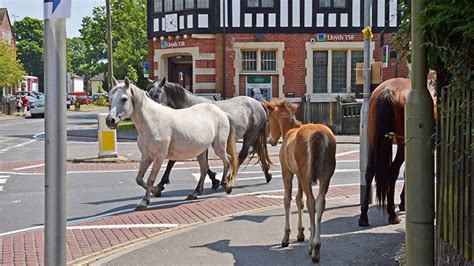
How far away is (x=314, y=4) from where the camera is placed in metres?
30.5

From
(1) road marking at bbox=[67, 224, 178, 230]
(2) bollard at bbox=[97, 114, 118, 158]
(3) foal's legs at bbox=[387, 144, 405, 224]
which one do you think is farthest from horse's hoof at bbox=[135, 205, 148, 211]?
(2) bollard at bbox=[97, 114, 118, 158]

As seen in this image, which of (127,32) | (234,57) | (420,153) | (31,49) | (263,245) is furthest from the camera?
(31,49)

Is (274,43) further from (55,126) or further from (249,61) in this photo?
(55,126)

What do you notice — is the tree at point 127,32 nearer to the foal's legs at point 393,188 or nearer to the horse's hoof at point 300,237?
the foal's legs at point 393,188

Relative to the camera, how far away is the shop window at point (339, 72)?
3125 cm

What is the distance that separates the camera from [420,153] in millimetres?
4406

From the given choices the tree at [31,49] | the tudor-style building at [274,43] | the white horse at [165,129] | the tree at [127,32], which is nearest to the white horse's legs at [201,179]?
the white horse at [165,129]

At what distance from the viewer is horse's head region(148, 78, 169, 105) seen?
12492 millimetres

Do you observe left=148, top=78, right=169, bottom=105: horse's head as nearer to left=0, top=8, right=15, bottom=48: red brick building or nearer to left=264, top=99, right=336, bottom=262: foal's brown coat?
left=264, top=99, right=336, bottom=262: foal's brown coat

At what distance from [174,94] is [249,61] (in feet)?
62.2

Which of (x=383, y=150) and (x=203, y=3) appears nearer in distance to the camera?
(x=383, y=150)

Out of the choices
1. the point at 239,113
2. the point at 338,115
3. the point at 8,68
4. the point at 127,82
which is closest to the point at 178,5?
the point at 338,115

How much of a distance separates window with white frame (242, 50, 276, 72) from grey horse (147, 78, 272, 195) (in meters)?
17.8

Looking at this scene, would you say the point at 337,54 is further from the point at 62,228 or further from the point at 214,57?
the point at 62,228
